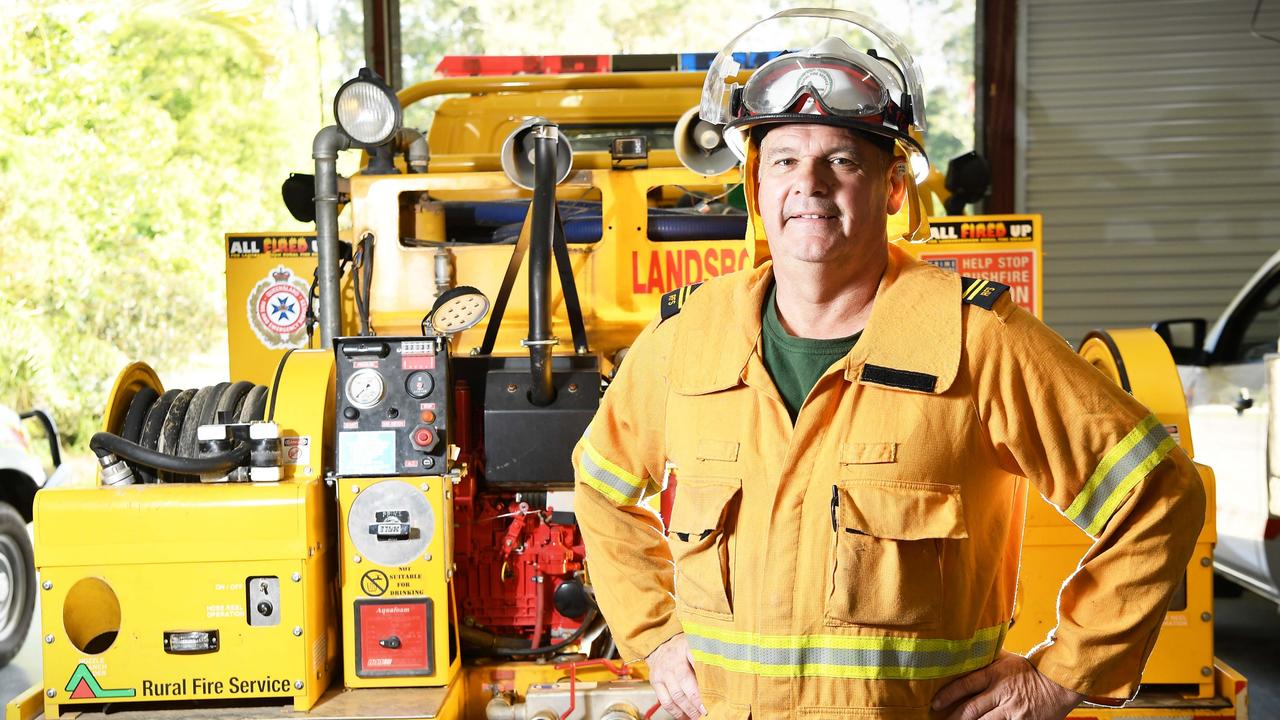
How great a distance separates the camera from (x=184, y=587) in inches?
144

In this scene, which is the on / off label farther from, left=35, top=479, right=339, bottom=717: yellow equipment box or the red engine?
the red engine

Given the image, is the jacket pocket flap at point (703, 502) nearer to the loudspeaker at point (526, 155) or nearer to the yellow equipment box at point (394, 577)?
the yellow equipment box at point (394, 577)

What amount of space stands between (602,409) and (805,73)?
0.79 meters

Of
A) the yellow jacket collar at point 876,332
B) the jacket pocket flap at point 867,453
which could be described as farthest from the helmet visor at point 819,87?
the jacket pocket flap at point 867,453

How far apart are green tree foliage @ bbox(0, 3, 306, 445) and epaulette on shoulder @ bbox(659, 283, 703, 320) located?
15.0 metres

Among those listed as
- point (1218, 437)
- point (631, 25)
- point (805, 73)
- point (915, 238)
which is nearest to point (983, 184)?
point (1218, 437)

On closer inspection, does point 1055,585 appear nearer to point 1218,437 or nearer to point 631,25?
point 1218,437

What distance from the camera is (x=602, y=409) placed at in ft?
8.32

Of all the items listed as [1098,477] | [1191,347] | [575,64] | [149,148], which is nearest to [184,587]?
[1098,477]

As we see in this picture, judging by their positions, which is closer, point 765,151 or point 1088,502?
point 1088,502

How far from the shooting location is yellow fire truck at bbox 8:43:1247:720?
367 centimetres

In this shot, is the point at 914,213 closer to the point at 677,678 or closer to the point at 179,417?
the point at 677,678

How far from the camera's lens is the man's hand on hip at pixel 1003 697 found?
2.12 meters

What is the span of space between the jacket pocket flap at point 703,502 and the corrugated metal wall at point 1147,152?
31.0ft
